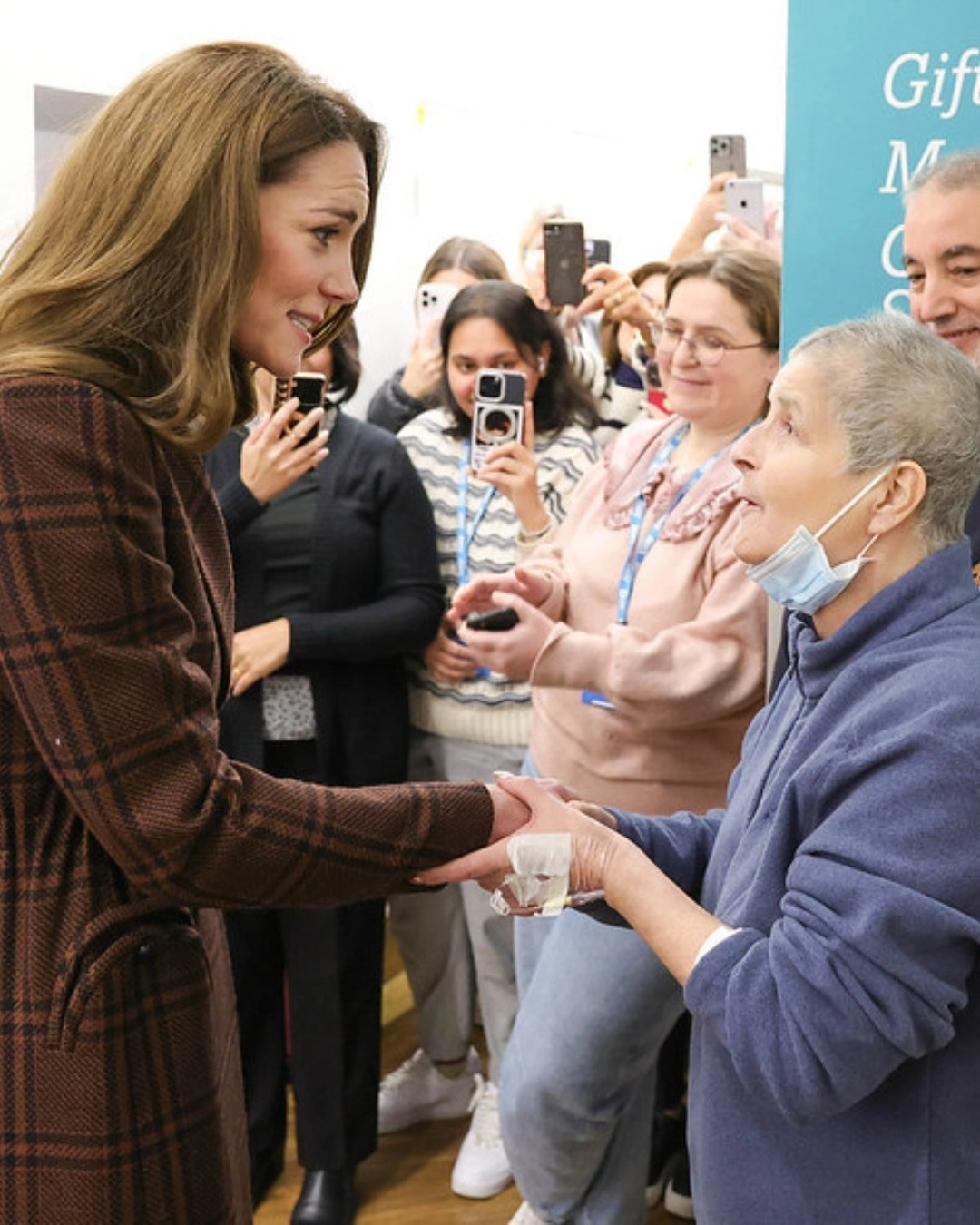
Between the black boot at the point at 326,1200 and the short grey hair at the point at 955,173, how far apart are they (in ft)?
6.61

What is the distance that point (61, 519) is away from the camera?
1227 millimetres

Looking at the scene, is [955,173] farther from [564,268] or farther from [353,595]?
[564,268]

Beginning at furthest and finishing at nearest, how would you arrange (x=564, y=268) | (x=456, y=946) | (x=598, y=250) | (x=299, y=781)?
(x=598, y=250), (x=564, y=268), (x=456, y=946), (x=299, y=781)

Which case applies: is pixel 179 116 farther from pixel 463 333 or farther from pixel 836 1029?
pixel 463 333

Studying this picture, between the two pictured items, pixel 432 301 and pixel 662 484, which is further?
pixel 432 301

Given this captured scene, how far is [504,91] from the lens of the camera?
4.94m

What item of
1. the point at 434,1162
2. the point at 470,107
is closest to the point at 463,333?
the point at 434,1162

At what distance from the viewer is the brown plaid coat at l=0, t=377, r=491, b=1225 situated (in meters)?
1.24

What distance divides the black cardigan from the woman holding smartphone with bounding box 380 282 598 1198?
10 cm

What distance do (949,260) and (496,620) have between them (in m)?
0.87

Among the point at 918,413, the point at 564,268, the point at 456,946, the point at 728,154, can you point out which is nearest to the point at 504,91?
the point at 728,154

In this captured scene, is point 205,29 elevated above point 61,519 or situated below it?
above

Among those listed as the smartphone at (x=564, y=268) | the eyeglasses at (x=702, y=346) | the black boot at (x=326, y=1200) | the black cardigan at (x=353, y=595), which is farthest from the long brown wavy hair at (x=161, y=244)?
the smartphone at (x=564, y=268)

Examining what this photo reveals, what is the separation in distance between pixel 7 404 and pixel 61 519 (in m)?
0.10
